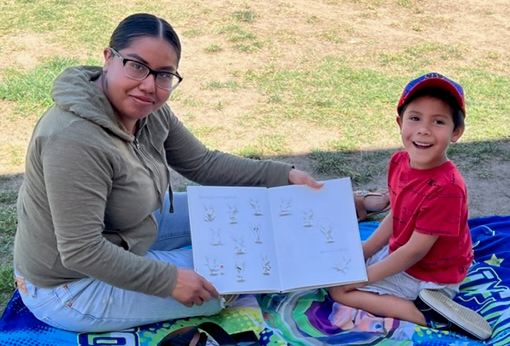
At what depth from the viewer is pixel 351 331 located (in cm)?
265

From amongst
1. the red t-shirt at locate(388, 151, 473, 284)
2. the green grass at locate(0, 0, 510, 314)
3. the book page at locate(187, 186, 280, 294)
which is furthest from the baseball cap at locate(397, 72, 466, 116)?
the green grass at locate(0, 0, 510, 314)

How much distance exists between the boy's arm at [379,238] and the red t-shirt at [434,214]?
0.09 metres

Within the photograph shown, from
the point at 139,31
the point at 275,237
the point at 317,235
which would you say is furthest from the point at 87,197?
the point at 317,235

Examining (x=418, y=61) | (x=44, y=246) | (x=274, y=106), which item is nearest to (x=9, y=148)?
(x=274, y=106)

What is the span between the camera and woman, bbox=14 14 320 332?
7.18 ft

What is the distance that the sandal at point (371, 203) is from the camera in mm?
3469

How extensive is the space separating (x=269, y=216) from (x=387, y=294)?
0.60m

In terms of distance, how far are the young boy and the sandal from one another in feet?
2.06

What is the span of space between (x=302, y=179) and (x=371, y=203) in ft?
2.29

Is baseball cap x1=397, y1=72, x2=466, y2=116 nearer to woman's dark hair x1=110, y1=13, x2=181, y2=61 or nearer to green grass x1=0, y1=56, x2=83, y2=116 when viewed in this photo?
woman's dark hair x1=110, y1=13, x2=181, y2=61

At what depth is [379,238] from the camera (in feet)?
9.72

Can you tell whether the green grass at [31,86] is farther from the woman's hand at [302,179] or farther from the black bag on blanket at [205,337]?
the black bag on blanket at [205,337]

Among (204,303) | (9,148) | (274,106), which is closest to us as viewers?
(204,303)

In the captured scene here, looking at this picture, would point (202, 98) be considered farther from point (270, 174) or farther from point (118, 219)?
point (118, 219)
